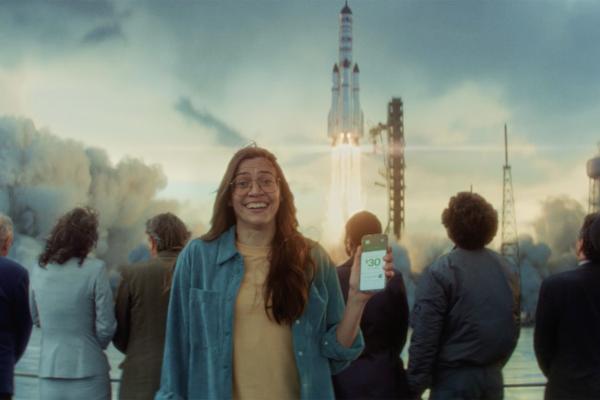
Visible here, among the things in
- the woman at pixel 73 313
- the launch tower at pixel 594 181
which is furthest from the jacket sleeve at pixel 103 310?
the launch tower at pixel 594 181

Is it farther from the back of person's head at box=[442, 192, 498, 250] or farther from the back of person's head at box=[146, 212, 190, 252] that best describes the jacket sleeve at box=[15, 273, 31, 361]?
the back of person's head at box=[442, 192, 498, 250]

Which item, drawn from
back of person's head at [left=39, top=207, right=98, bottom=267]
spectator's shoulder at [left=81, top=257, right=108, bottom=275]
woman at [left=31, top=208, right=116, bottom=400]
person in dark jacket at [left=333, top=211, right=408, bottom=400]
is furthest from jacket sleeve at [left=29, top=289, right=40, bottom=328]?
person in dark jacket at [left=333, top=211, right=408, bottom=400]

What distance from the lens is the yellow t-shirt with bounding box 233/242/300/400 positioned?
204cm

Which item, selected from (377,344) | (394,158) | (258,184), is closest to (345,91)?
(394,158)

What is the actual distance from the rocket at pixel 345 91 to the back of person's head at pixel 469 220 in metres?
18.4

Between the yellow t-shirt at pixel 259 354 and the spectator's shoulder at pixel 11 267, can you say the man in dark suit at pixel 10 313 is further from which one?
the yellow t-shirt at pixel 259 354

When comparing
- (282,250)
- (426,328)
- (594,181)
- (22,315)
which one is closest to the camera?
(282,250)

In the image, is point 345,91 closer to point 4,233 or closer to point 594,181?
point 594,181

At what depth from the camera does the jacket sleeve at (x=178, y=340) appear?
2.08 m

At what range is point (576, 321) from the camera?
3.20 metres

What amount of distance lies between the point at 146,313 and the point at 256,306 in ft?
5.40

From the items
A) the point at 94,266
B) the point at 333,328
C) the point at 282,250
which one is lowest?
the point at 333,328

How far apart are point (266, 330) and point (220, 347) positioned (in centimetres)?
13

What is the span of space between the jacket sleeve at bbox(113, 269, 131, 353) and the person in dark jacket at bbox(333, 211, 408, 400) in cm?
105
